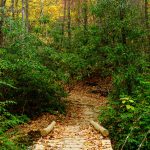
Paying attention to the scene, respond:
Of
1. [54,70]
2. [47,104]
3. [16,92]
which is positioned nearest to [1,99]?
[16,92]

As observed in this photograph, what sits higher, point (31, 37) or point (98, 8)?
point (98, 8)

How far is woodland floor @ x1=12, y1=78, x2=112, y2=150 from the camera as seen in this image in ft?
32.4

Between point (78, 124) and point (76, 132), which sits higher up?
point (76, 132)

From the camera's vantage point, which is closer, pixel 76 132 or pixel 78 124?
pixel 76 132

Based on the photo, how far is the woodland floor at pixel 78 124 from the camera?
988 cm

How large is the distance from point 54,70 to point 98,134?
20.8 ft

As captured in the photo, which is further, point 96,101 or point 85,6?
point 85,6

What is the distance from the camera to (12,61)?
1434cm

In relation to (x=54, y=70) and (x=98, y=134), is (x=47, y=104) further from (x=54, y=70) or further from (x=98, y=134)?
(x=98, y=134)

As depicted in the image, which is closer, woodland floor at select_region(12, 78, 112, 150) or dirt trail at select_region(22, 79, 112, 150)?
dirt trail at select_region(22, 79, 112, 150)

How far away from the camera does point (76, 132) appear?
12008 mm

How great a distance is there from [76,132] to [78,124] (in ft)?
8.06

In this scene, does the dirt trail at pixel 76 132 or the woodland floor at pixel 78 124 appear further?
the woodland floor at pixel 78 124

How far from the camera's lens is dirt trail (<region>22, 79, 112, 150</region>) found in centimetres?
972
